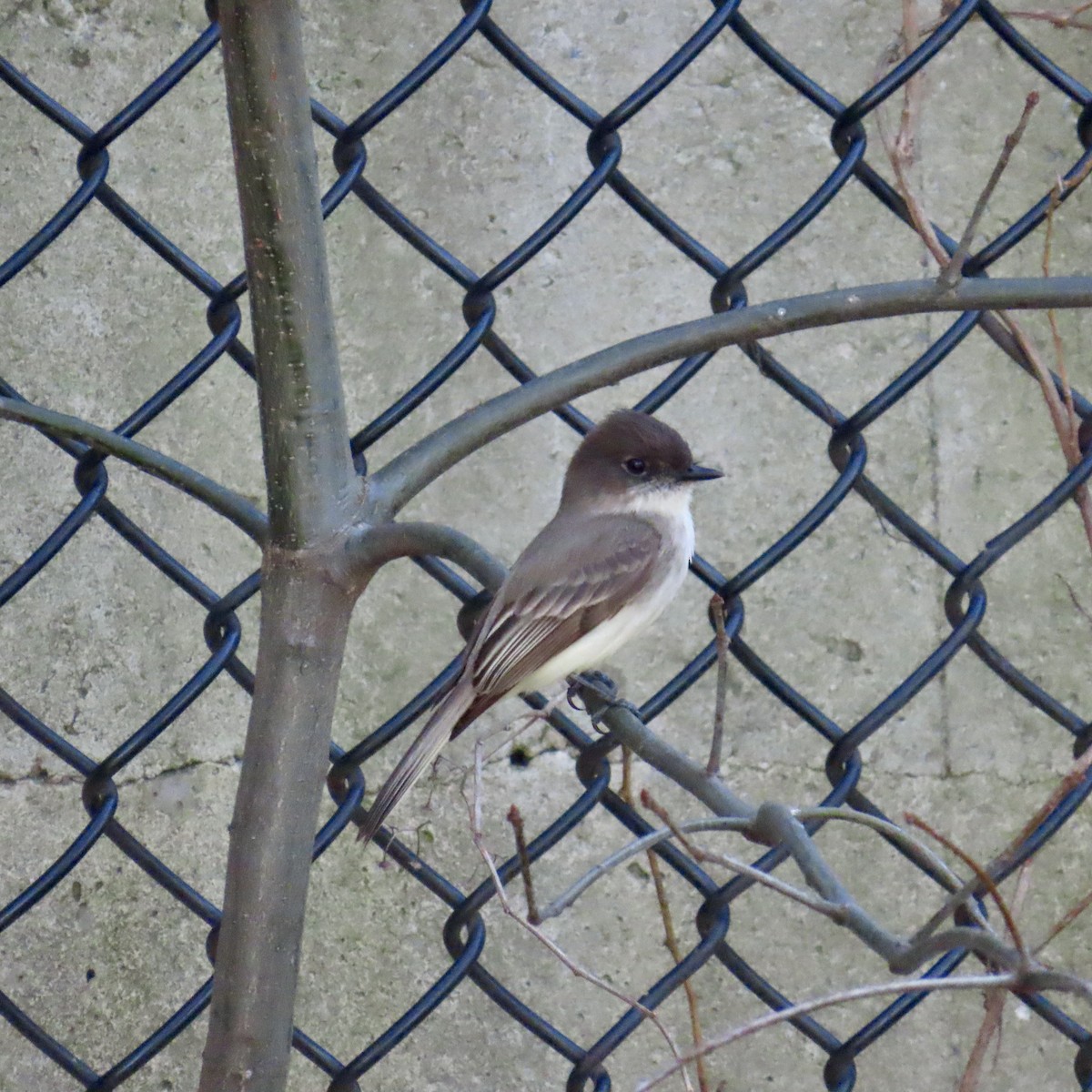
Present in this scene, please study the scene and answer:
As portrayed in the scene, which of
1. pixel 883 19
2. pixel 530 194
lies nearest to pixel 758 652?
pixel 530 194

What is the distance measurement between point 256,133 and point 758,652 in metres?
1.33

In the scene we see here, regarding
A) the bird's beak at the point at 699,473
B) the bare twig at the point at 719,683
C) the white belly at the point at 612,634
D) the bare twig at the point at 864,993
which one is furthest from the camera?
the bird's beak at the point at 699,473

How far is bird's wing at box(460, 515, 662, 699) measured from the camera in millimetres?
1812

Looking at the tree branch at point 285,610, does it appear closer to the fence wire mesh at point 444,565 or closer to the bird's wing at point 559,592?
the fence wire mesh at point 444,565

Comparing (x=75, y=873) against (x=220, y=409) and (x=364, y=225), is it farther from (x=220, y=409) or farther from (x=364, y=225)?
(x=364, y=225)

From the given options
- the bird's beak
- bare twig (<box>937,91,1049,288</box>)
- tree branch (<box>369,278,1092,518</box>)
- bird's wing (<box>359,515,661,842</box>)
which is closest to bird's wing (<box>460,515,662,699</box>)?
bird's wing (<box>359,515,661,842</box>)

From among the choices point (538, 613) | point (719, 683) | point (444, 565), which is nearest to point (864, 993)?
point (719, 683)

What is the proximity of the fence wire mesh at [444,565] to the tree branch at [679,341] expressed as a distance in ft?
1.06

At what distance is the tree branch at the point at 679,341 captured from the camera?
3.74 feet

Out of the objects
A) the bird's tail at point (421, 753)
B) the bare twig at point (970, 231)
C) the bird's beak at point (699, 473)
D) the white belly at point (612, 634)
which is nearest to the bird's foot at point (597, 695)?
the white belly at point (612, 634)

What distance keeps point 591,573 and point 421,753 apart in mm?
492

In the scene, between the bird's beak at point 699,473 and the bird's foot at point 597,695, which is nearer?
the bird's foot at point 597,695

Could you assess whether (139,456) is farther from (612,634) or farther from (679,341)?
(612,634)

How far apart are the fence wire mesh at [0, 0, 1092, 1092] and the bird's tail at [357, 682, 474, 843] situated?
0.03 metres
